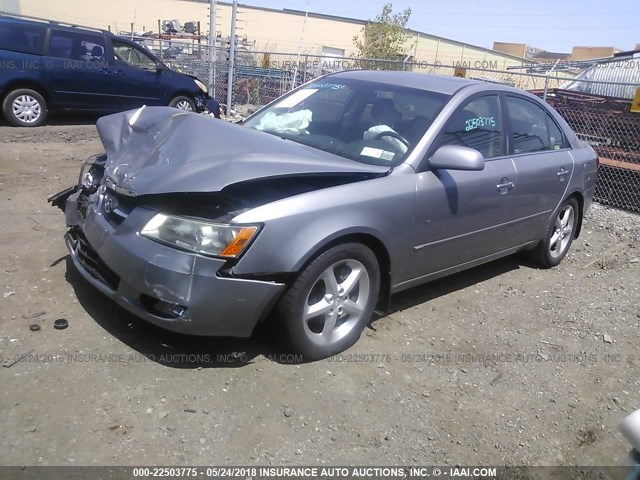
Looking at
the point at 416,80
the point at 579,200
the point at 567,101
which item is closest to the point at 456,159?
the point at 416,80

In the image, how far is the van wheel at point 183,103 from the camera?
11641mm

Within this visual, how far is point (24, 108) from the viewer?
32.2ft

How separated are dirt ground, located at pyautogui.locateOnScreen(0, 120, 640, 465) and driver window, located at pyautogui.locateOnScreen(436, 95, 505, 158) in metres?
1.23

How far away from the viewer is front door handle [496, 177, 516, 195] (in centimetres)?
434

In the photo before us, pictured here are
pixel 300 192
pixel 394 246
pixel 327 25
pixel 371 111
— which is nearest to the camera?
pixel 300 192

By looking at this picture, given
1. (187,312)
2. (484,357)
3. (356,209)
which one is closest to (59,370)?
(187,312)

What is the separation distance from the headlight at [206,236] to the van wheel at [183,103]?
919 cm

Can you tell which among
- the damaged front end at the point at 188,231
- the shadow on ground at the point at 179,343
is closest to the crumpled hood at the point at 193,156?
the damaged front end at the point at 188,231

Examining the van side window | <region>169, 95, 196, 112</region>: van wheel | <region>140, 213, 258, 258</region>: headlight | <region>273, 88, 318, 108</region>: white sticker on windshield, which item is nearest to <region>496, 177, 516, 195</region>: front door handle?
<region>273, 88, 318, 108</region>: white sticker on windshield

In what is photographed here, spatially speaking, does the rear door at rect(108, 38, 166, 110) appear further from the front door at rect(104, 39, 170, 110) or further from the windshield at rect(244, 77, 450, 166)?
the windshield at rect(244, 77, 450, 166)

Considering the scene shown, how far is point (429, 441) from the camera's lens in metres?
2.89

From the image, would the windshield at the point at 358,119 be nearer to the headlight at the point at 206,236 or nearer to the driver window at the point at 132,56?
the headlight at the point at 206,236

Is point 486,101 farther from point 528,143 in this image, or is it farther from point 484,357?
point 484,357

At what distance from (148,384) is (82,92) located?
8901 mm
